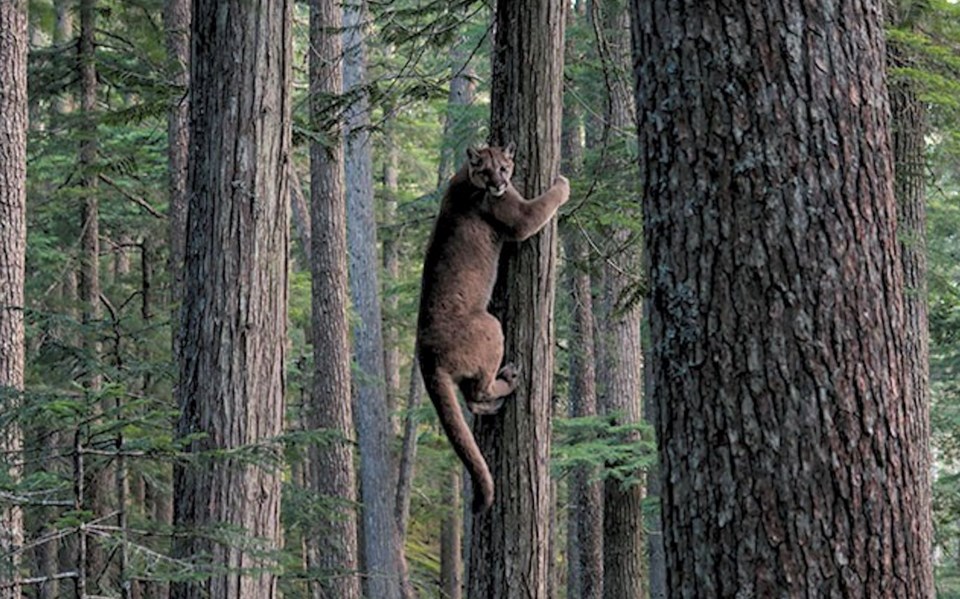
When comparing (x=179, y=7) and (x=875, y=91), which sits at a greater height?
(x=179, y=7)

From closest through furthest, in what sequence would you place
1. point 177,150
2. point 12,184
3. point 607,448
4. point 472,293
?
point 472,293
point 12,184
point 607,448
point 177,150

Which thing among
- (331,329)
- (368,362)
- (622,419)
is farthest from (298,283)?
(622,419)

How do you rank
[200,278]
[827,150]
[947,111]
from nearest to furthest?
[827,150], [200,278], [947,111]

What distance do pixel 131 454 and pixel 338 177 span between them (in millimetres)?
10717

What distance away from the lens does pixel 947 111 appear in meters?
9.62

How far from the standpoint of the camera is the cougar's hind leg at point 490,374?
624cm

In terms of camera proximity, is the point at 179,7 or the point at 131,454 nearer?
the point at 131,454

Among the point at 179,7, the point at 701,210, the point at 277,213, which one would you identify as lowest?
the point at 701,210

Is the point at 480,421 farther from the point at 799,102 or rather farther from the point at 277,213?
the point at 799,102

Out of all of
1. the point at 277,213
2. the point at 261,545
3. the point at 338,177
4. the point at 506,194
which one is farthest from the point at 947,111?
the point at 338,177

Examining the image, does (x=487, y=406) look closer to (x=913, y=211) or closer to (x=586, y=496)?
(x=913, y=211)

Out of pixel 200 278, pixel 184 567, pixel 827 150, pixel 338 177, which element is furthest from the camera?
Result: pixel 338 177

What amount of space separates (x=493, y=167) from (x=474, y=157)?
19 cm

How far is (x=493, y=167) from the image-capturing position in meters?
6.29
